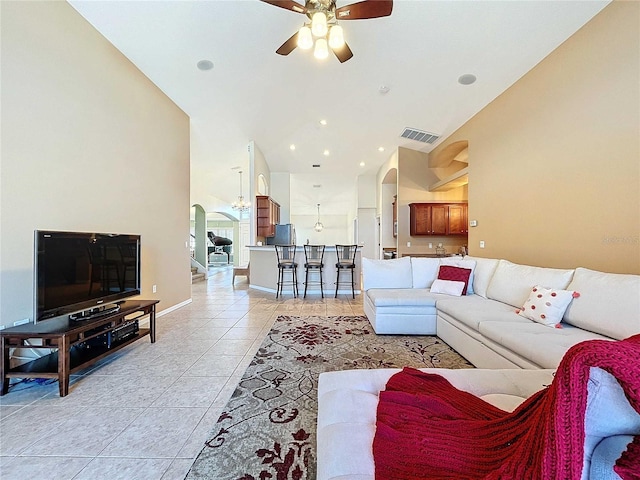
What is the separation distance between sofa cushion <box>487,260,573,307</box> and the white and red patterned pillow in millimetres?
163

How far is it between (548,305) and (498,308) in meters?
0.49

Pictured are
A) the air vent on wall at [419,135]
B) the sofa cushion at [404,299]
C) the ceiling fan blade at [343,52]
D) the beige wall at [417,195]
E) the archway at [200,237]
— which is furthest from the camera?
the archway at [200,237]

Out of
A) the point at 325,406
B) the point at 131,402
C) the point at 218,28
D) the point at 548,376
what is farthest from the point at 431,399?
the point at 218,28

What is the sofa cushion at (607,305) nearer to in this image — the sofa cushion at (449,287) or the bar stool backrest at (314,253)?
the sofa cushion at (449,287)

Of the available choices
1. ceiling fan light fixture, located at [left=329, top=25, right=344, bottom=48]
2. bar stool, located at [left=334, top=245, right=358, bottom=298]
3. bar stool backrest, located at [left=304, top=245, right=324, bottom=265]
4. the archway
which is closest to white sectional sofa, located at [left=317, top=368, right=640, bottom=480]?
ceiling fan light fixture, located at [left=329, top=25, right=344, bottom=48]

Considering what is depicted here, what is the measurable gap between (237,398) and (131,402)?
2.42 ft

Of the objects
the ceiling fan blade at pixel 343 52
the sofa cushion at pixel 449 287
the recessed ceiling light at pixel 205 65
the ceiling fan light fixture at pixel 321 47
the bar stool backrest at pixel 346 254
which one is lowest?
the sofa cushion at pixel 449 287

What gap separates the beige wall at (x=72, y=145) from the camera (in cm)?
225

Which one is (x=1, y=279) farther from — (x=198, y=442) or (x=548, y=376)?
(x=548, y=376)

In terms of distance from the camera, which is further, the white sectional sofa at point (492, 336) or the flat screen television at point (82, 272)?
the flat screen television at point (82, 272)

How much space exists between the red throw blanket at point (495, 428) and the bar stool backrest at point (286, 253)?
462 cm

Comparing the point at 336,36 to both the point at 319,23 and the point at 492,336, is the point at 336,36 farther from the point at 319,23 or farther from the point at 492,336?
the point at 492,336

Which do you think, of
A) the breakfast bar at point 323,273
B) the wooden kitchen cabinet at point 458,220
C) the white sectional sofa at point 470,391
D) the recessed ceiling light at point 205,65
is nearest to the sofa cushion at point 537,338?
the white sectional sofa at point 470,391

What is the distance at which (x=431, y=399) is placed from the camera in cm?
113
